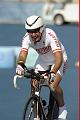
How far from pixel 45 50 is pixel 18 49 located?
6955mm

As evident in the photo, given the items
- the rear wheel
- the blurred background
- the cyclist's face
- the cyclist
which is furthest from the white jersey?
the rear wheel

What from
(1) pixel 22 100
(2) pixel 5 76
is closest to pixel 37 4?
(2) pixel 5 76

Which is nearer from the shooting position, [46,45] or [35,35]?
[35,35]

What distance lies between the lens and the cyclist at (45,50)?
5711 mm

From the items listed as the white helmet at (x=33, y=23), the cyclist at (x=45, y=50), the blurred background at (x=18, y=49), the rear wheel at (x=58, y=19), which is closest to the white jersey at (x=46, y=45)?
the cyclist at (x=45, y=50)

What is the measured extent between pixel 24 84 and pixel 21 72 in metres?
4.44

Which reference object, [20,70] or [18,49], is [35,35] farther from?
[18,49]

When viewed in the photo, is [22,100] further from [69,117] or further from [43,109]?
[43,109]

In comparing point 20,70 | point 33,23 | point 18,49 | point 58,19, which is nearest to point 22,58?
point 20,70

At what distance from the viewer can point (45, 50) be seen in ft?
19.8

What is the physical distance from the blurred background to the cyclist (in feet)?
5.24

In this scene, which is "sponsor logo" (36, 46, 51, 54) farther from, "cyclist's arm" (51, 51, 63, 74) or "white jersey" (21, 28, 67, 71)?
"cyclist's arm" (51, 51, 63, 74)

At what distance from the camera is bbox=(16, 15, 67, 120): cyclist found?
5.71m

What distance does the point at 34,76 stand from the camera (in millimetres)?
5691
